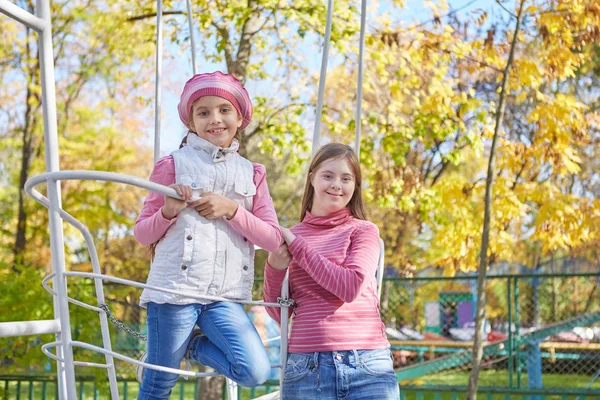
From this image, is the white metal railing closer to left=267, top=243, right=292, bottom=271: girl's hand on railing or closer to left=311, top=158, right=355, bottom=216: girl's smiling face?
left=267, top=243, right=292, bottom=271: girl's hand on railing

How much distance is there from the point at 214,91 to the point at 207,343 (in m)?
0.63

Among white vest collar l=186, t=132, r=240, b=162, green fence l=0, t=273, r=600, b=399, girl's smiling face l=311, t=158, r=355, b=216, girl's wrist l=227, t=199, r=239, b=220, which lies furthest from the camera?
green fence l=0, t=273, r=600, b=399

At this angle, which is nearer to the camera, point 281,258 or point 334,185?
point 281,258

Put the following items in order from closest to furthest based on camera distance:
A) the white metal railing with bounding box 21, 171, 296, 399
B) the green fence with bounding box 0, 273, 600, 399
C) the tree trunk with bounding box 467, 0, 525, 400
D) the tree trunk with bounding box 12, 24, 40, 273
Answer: the white metal railing with bounding box 21, 171, 296, 399, the tree trunk with bounding box 467, 0, 525, 400, the green fence with bounding box 0, 273, 600, 399, the tree trunk with bounding box 12, 24, 40, 273

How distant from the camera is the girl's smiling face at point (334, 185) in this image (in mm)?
2068

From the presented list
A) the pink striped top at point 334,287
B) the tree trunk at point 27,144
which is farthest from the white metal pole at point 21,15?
the tree trunk at point 27,144

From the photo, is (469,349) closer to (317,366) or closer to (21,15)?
(317,366)

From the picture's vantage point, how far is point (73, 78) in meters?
13.3

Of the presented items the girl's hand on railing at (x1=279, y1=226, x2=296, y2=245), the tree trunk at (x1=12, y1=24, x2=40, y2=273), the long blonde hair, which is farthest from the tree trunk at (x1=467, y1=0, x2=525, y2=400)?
the tree trunk at (x1=12, y1=24, x2=40, y2=273)

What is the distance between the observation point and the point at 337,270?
188 centimetres

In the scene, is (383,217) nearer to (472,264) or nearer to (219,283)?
(472,264)

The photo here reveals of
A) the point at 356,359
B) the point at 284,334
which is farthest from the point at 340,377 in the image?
the point at 284,334

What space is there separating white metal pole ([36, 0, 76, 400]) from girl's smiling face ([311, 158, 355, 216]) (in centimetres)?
78

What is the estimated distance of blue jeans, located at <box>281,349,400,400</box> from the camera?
1846 mm
